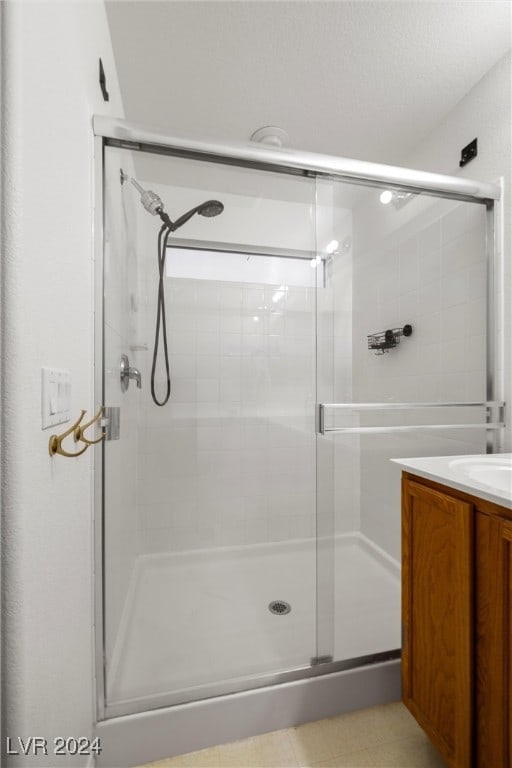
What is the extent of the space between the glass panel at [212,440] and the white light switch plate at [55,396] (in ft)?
1.24

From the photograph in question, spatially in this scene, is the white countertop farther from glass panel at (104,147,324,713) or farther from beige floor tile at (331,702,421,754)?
beige floor tile at (331,702,421,754)

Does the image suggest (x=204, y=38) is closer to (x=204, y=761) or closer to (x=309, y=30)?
(x=309, y=30)

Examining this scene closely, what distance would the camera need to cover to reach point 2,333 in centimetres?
49

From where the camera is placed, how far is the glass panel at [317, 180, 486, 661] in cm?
141

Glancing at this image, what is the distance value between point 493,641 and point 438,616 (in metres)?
0.16

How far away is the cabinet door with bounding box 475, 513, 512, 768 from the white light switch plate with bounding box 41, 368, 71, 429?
0.96 metres

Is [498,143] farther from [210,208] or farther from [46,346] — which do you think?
[46,346]

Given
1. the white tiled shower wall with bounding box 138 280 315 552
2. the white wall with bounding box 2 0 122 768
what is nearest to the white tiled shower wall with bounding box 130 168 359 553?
the white tiled shower wall with bounding box 138 280 315 552

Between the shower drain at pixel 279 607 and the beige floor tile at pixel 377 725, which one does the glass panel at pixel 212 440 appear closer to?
the shower drain at pixel 279 607

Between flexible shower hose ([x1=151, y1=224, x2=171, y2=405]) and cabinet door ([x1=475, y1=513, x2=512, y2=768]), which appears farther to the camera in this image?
flexible shower hose ([x1=151, y1=224, x2=171, y2=405])

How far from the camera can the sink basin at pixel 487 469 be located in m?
1.02

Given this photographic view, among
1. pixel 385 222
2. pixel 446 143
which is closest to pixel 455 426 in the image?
pixel 385 222

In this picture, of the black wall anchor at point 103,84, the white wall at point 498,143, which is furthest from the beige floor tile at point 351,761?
the black wall anchor at point 103,84

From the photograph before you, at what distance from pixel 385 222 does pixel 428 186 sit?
20 cm
